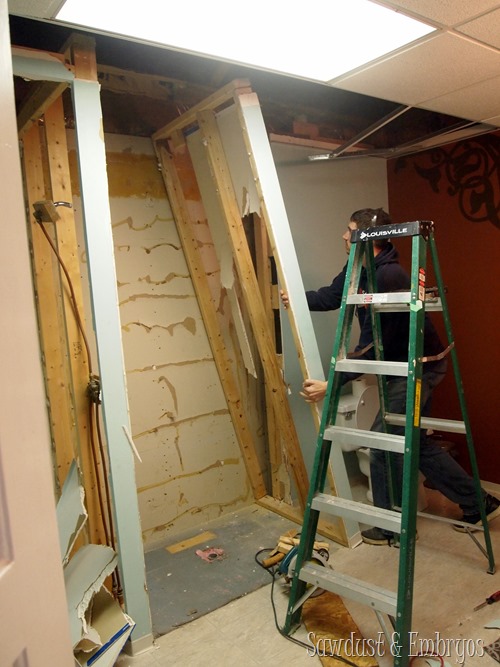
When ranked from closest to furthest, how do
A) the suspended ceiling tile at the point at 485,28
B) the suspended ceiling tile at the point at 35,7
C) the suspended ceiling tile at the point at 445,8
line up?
1. the suspended ceiling tile at the point at 35,7
2. the suspended ceiling tile at the point at 445,8
3. the suspended ceiling tile at the point at 485,28

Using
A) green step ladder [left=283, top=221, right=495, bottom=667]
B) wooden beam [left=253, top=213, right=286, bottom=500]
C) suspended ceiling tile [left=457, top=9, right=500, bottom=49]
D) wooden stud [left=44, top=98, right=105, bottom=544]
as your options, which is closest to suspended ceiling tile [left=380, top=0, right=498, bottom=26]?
suspended ceiling tile [left=457, top=9, right=500, bottom=49]

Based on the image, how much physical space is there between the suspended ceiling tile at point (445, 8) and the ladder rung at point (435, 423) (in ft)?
5.18

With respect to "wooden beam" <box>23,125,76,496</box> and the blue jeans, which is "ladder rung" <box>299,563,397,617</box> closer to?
the blue jeans

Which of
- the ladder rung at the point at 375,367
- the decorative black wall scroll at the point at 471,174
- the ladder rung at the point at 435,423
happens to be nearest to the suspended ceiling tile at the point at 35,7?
the ladder rung at the point at 375,367

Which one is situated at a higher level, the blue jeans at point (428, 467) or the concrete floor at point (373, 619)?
the blue jeans at point (428, 467)

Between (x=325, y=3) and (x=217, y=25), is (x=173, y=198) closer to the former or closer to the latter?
(x=217, y=25)

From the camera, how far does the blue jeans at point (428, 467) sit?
258 cm

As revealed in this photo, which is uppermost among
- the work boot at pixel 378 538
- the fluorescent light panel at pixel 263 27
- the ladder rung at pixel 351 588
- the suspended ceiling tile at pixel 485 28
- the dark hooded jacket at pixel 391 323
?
the fluorescent light panel at pixel 263 27

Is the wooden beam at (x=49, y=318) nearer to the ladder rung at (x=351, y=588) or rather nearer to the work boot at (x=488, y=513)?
the ladder rung at (x=351, y=588)

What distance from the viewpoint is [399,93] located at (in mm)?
2424

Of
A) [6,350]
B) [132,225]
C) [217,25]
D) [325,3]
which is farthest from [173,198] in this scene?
[6,350]

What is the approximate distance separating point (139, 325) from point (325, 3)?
5.93 ft

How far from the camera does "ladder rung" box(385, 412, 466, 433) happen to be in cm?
231

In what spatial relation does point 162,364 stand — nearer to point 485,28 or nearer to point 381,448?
point 381,448
